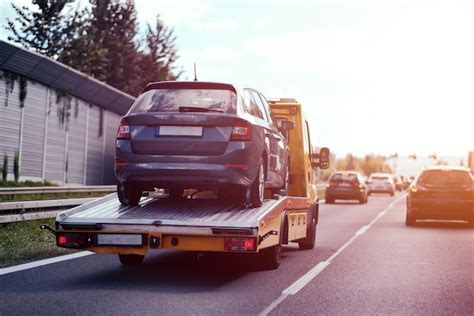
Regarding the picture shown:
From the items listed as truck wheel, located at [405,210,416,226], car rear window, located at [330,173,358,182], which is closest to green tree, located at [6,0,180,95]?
car rear window, located at [330,173,358,182]

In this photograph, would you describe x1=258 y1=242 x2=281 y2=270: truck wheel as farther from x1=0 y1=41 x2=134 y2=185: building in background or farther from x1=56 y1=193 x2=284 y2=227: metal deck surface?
x1=0 y1=41 x2=134 y2=185: building in background

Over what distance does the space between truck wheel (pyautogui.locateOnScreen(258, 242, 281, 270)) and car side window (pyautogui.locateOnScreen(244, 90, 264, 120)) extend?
1.65m

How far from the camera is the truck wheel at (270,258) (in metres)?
10.3

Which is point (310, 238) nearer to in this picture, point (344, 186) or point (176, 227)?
point (176, 227)

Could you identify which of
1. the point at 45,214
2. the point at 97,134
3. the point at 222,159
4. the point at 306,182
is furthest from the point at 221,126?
the point at 97,134

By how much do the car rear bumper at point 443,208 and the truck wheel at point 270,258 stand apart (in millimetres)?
10844

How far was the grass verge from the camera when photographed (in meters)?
10.9

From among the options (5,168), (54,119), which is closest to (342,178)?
(54,119)

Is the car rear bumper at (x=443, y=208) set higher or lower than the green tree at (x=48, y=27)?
lower

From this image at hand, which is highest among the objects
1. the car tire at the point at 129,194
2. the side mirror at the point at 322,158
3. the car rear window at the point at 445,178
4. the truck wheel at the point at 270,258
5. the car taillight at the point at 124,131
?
the car taillight at the point at 124,131

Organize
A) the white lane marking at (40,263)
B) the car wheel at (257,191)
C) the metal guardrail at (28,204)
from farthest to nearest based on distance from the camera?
1. the metal guardrail at (28,204)
2. the white lane marking at (40,263)
3. the car wheel at (257,191)

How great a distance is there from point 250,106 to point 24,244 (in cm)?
454

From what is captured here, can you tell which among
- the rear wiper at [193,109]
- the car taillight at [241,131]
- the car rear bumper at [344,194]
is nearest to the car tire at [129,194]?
the rear wiper at [193,109]

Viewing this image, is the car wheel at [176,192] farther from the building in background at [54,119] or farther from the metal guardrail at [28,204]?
the building in background at [54,119]
